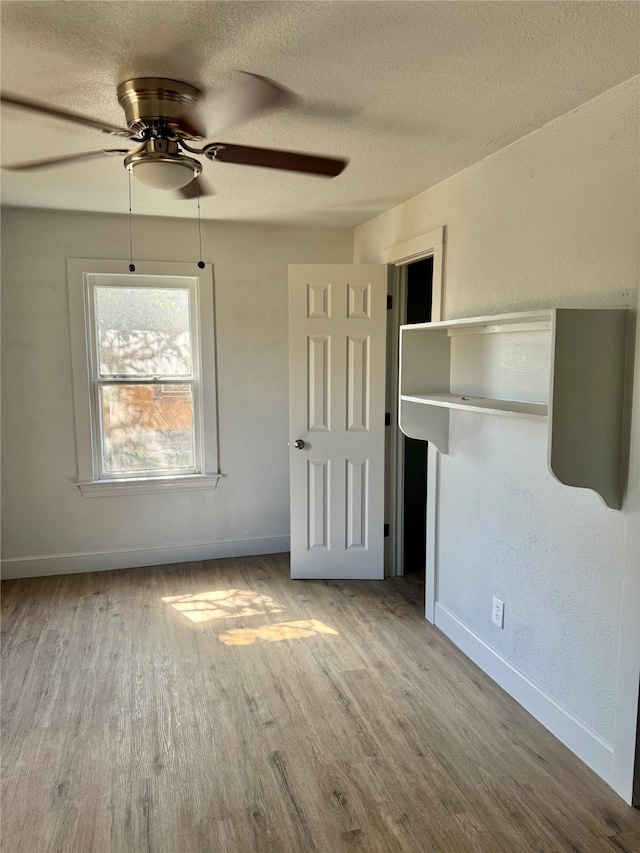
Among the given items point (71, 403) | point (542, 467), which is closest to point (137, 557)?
point (71, 403)

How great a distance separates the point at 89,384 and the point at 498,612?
2895 mm

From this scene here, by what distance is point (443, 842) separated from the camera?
1762 mm

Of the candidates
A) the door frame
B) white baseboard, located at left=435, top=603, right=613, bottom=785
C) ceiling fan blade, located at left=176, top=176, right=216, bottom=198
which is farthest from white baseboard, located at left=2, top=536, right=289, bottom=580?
ceiling fan blade, located at left=176, top=176, right=216, bottom=198

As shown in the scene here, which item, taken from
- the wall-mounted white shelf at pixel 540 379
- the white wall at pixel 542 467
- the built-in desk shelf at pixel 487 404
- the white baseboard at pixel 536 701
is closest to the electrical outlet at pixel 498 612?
the white wall at pixel 542 467

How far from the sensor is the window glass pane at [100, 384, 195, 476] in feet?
12.9

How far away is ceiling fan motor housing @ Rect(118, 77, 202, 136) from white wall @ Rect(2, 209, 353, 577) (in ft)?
6.69

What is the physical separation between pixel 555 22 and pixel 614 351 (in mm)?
964

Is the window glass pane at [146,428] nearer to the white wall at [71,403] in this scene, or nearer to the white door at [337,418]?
the white wall at [71,403]

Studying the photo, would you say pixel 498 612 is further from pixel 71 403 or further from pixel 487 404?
pixel 71 403

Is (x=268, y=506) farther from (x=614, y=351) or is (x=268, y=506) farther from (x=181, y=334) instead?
(x=614, y=351)

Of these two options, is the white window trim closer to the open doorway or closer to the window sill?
the window sill

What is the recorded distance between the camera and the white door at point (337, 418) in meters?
3.64

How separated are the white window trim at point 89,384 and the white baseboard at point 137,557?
0.44 metres

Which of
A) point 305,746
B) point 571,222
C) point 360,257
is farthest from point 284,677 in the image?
point 360,257
